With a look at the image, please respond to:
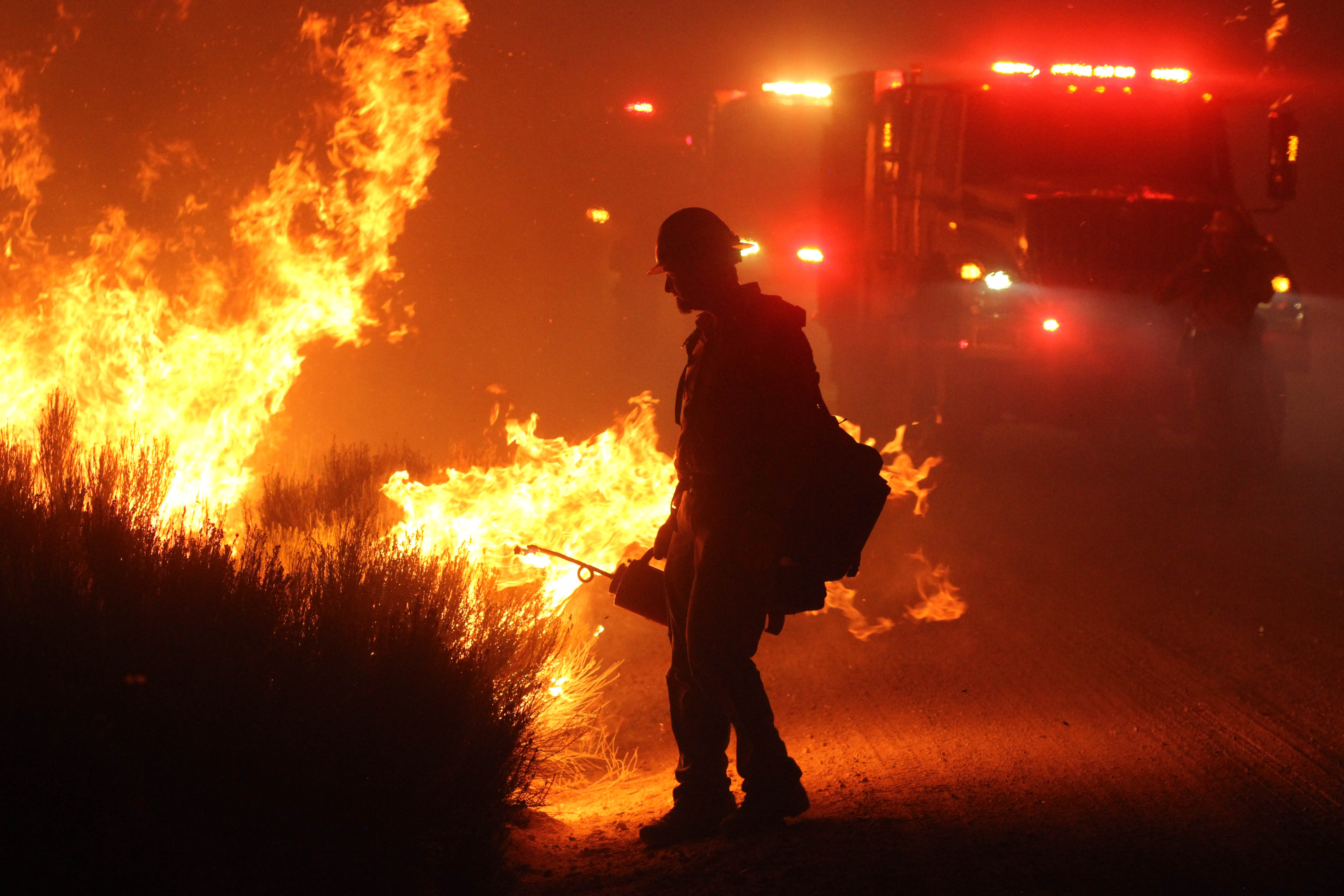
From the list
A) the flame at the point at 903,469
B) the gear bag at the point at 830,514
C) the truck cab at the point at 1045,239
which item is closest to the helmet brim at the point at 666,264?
the gear bag at the point at 830,514

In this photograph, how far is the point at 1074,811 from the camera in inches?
150

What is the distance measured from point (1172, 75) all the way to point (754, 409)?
8840mm

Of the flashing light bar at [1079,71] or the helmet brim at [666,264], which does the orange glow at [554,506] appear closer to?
the helmet brim at [666,264]

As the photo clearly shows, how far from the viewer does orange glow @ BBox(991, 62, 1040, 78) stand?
406 inches

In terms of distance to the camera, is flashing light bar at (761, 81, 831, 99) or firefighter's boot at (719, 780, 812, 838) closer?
firefighter's boot at (719, 780, 812, 838)

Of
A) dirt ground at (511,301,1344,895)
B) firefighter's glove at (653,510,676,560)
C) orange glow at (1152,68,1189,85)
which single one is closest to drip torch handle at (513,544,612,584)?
firefighter's glove at (653,510,676,560)

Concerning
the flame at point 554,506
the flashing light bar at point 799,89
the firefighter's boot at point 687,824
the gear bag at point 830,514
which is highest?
the flashing light bar at point 799,89

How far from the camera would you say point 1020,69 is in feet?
33.9

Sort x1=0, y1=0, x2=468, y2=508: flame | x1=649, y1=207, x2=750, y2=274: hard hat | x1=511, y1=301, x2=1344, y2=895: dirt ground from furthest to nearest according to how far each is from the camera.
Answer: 1. x1=0, y1=0, x2=468, y2=508: flame
2. x1=649, y1=207, x2=750, y2=274: hard hat
3. x1=511, y1=301, x2=1344, y2=895: dirt ground

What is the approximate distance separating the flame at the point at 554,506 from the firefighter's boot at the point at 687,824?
1.98 metres

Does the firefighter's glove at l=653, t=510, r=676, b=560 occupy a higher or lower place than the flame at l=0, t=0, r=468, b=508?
lower

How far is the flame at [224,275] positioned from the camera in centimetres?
873

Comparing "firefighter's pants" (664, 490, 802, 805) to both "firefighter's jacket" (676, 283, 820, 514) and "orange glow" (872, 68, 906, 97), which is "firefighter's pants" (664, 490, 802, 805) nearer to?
"firefighter's jacket" (676, 283, 820, 514)

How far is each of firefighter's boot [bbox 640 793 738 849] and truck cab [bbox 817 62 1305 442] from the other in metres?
6.88
